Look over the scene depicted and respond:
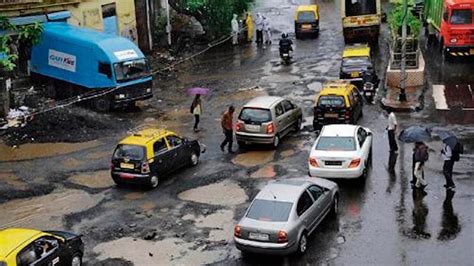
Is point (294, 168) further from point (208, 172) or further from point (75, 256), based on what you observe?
point (75, 256)

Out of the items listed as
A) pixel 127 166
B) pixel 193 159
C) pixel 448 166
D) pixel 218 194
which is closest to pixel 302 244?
pixel 218 194

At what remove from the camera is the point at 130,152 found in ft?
69.7

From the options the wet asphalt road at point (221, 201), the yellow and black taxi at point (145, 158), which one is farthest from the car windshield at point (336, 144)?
the yellow and black taxi at point (145, 158)

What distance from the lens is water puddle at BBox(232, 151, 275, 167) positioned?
23.4 meters

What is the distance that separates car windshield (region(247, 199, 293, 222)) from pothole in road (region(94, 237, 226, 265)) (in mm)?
1277

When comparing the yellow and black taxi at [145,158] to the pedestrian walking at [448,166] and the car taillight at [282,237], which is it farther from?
the pedestrian walking at [448,166]

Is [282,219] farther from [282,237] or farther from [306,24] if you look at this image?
[306,24]

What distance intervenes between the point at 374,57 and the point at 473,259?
82.2ft

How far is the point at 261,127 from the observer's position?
24.2 meters

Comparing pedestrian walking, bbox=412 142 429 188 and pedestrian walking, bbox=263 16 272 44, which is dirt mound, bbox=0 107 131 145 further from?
pedestrian walking, bbox=263 16 272 44

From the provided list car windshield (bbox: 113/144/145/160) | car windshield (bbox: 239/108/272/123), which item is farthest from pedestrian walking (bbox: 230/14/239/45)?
Result: car windshield (bbox: 113/144/145/160)

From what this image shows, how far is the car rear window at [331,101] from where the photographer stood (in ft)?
84.2

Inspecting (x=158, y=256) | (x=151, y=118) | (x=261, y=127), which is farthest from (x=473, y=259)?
(x=151, y=118)

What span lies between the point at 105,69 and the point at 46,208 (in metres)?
11.6
